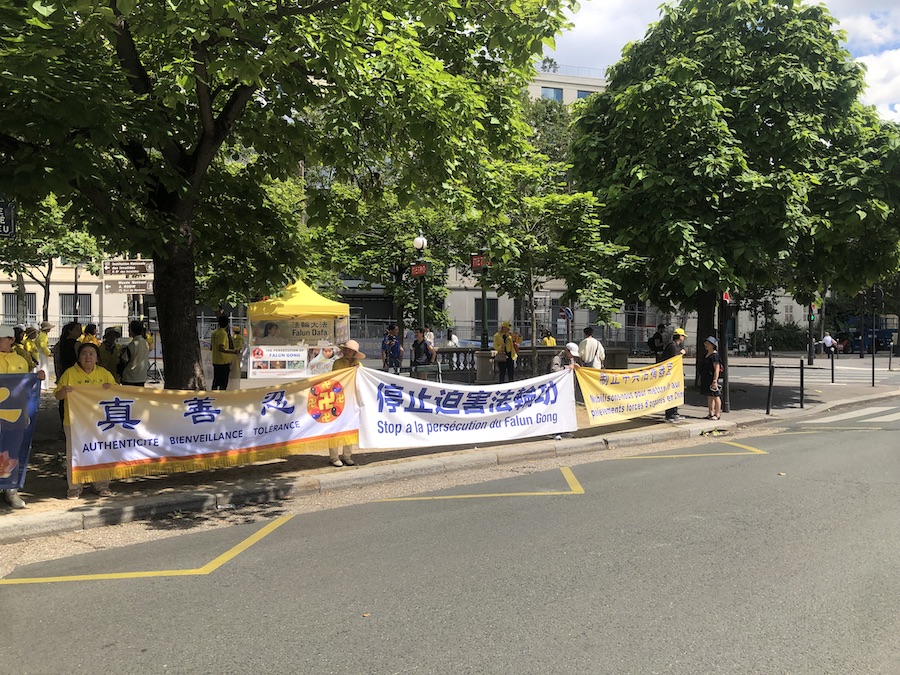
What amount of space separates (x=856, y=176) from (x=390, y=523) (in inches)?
508

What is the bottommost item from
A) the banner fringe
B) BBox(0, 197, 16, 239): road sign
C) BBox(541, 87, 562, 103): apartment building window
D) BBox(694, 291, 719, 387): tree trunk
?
the banner fringe

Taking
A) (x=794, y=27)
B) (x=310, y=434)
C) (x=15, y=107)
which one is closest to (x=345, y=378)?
(x=310, y=434)

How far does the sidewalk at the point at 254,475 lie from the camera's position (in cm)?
668

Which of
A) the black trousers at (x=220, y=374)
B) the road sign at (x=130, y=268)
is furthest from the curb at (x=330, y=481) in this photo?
the road sign at (x=130, y=268)

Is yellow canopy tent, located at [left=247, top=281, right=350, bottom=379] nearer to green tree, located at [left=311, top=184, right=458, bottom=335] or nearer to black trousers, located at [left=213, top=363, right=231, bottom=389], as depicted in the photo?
black trousers, located at [left=213, top=363, right=231, bottom=389]

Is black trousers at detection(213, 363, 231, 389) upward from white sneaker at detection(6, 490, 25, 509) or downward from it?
upward

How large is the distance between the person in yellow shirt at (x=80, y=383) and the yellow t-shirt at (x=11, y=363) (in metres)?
0.63

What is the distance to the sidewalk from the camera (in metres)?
6.68

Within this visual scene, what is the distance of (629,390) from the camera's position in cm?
1224

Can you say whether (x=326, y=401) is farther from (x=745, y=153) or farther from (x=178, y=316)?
(x=745, y=153)

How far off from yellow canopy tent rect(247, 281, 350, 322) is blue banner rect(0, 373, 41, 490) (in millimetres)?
11962

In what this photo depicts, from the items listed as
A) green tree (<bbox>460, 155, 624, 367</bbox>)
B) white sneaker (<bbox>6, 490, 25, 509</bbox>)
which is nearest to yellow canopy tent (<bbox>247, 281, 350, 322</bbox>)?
green tree (<bbox>460, 155, 624, 367</bbox>)

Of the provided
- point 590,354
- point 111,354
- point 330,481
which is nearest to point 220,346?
point 111,354

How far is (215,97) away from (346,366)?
421 cm
